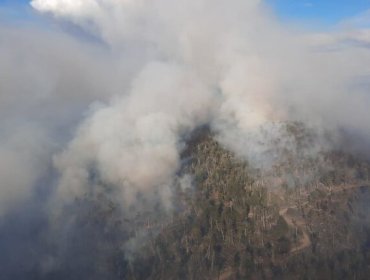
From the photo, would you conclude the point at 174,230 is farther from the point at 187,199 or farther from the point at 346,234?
the point at 346,234

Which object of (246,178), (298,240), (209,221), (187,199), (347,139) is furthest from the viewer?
(347,139)

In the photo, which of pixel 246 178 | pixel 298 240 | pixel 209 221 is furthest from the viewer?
pixel 246 178

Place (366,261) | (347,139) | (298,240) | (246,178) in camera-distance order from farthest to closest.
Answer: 1. (347,139)
2. (246,178)
3. (298,240)
4. (366,261)

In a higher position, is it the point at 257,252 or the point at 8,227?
the point at 8,227

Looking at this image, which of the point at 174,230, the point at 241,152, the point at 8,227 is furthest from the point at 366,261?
the point at 8,227

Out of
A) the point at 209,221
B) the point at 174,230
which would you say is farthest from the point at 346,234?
the point at 174,230

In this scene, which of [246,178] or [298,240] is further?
[246,178]

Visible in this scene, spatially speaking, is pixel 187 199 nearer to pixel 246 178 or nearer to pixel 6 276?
pixel 246 178

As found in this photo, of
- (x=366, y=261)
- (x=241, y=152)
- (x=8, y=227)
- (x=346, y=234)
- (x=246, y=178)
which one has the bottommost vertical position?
(x=366, y=261)

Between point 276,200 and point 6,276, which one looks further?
point 276,200
